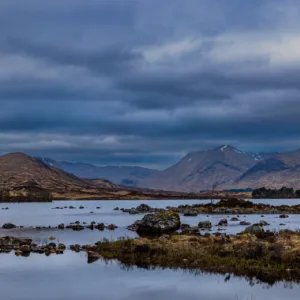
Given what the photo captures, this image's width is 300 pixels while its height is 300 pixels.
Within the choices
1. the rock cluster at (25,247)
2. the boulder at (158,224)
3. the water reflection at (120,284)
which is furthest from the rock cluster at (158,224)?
the water reflection at (120,284)

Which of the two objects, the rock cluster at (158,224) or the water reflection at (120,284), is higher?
the rock cluster at (158,224)

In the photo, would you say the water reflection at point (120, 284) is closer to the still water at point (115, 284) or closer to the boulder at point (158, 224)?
the still water at point (115, 284)

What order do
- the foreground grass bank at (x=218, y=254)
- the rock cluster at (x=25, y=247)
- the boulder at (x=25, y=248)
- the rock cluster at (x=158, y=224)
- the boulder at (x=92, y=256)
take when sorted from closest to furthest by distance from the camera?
the foreground grass bank at (x=218, y=254), the boulder at (x=92, y=256), the rock cluster at (x=25, y=247), the boulder at (x=25, y=248), the rock cluster at (x=158, y=224)

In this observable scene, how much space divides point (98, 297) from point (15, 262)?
1711 centimetres

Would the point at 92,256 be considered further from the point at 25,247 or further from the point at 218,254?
the point at 218,254

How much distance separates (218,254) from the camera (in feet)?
156

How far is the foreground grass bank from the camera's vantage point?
41938mm

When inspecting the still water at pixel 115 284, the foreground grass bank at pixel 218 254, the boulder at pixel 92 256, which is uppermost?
the foreground grass bank at pixel 218 254

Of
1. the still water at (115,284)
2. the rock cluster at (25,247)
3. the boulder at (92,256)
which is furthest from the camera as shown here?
the rock cluster at (25,247)

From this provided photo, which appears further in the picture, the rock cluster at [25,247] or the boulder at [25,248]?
the boulder at [25,248]

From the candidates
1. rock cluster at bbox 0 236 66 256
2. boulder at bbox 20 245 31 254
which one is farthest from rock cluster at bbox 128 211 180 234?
boulder at bbox 20 245 31 254

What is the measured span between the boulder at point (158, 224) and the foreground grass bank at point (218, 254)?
18944 mm

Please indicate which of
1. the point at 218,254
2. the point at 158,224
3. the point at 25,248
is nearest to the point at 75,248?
the point at 25,248

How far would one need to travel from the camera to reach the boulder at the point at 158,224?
257 ft
